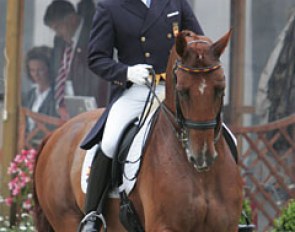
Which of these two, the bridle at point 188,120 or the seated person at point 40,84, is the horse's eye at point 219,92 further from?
the seated person at point 40,84

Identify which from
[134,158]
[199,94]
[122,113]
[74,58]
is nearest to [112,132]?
[122,113]

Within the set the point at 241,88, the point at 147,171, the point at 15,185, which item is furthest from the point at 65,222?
the point at 241,88

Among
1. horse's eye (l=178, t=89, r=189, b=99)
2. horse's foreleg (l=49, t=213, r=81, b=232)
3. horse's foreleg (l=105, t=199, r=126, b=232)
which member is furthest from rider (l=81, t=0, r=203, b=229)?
horse's foreleg (l=49, t=213, r=81, b=232)

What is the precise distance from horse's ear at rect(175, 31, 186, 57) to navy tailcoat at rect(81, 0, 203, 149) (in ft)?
2.69

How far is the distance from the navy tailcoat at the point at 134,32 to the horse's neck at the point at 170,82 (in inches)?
20.9

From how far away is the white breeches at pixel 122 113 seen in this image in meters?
7.06

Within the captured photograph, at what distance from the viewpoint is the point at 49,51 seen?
11.7 metres

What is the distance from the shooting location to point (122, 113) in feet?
23.4

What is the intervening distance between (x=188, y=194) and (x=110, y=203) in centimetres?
114

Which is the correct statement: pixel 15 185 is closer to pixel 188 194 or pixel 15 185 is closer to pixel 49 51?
pixel 49 51

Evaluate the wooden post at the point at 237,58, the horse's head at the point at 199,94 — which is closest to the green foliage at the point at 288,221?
the wooden post at the point at 237,58

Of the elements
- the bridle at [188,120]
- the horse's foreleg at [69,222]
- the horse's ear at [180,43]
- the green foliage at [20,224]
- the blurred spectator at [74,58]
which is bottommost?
the green foliage at [20,224]

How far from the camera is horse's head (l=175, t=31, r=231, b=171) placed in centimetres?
602

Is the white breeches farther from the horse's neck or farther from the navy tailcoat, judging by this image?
the horse's neck
